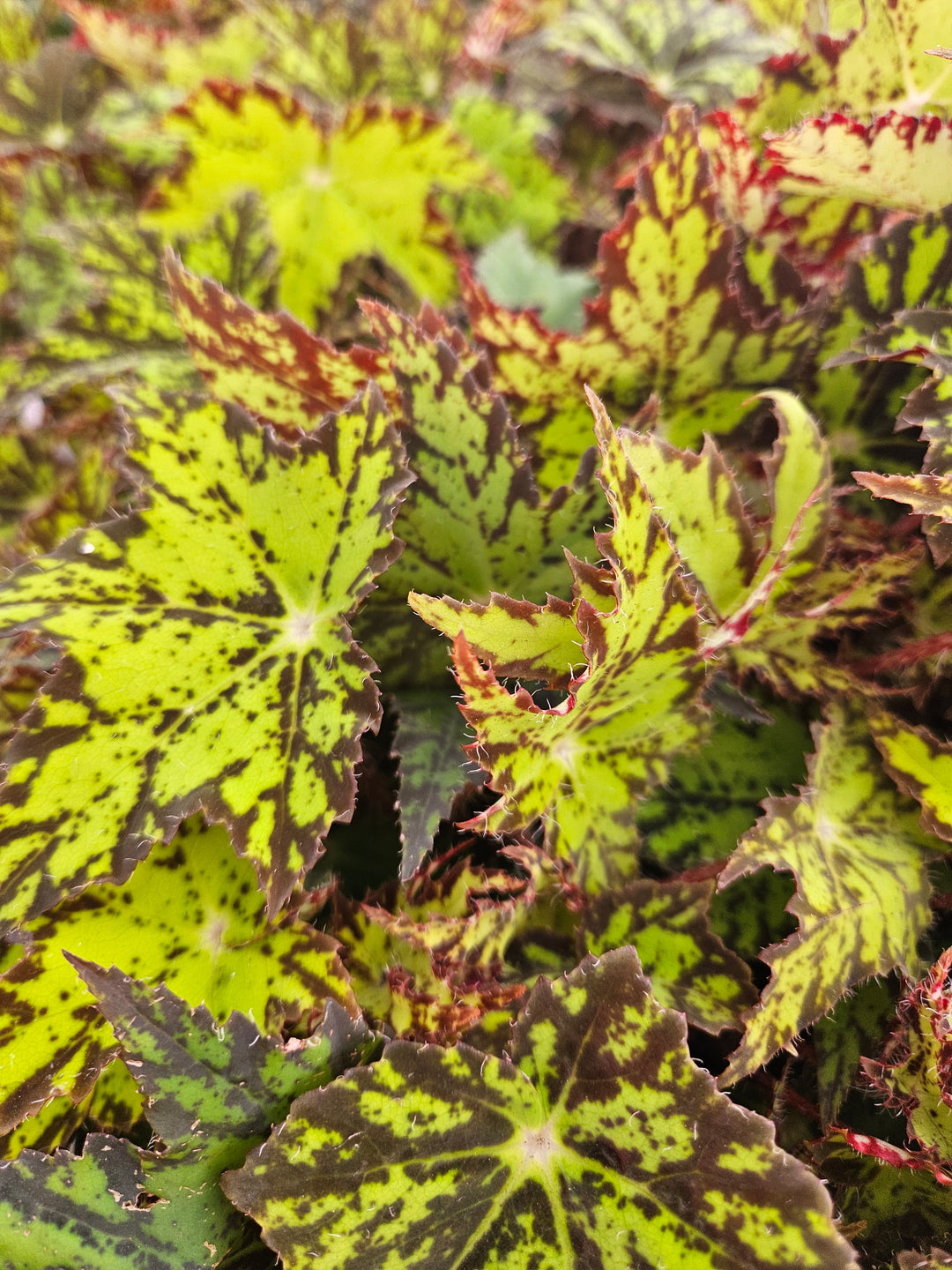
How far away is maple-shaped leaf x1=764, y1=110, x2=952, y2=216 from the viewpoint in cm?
44

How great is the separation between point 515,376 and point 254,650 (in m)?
0.21

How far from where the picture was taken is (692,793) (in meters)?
0.47

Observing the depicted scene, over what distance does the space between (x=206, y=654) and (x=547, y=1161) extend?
26cm

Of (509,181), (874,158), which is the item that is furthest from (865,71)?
(509,181)

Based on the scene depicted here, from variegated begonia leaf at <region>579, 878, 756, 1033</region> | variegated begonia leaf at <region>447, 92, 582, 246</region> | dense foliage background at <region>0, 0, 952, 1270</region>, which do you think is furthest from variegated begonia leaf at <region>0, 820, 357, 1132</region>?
variegated begonia leaf at <region>447, 92, 582, 246</region>

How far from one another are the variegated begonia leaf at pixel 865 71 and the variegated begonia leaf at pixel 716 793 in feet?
1.14

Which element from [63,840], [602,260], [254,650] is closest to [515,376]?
[602,260]

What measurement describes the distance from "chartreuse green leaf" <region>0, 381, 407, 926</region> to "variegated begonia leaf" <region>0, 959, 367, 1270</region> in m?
0.06

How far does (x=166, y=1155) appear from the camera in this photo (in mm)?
353

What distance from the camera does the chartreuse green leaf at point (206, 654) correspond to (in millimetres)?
380

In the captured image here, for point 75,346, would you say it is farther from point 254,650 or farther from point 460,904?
point 460,904

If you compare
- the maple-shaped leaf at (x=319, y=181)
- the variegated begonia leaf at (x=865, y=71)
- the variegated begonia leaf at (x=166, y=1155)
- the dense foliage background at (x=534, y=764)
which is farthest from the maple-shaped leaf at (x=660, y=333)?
the variegated begonia leaf at (x=166, y=1155)

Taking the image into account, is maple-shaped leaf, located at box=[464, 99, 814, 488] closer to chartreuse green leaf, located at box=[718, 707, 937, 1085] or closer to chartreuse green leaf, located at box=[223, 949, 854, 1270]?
chartreuse green leaf, located at box=[718, 707, 937, 1085]

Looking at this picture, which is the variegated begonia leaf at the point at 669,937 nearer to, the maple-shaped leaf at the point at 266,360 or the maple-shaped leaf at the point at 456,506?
the maple-shaped leaf at the point at 456,506
